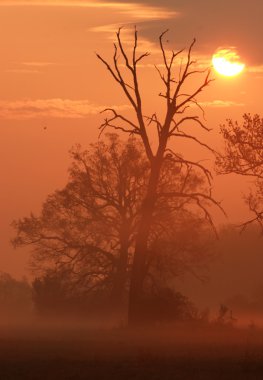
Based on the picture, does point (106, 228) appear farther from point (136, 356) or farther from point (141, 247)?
point (136, 356)

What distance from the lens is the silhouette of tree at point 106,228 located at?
186 feet

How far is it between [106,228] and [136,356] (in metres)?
30.5

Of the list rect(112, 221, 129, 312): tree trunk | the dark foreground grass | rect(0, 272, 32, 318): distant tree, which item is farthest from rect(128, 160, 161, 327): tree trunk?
rect(0, 272, 32, 318): distant tree

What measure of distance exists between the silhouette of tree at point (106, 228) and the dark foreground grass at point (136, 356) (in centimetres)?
1683

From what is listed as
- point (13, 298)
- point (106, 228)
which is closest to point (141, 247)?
point (106, 228)

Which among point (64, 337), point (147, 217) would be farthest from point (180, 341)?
point (147, 217)

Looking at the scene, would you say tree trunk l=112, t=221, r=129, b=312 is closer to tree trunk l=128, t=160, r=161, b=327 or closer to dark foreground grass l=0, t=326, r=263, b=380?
tree trunk l=128, t=160, r=161, b=327

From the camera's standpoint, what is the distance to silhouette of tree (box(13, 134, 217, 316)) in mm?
56781

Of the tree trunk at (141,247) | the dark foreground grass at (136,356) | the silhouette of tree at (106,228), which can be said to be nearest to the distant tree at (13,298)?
the silhouette of tree at (106,228)

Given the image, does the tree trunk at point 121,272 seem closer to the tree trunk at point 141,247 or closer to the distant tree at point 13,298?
the tree trunk at point 141,247

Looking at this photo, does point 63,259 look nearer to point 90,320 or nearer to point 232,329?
point 90,320

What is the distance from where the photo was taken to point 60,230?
6041cm

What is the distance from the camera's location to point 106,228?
5922 cm

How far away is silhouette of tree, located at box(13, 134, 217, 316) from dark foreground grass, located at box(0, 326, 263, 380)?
55.2ft
